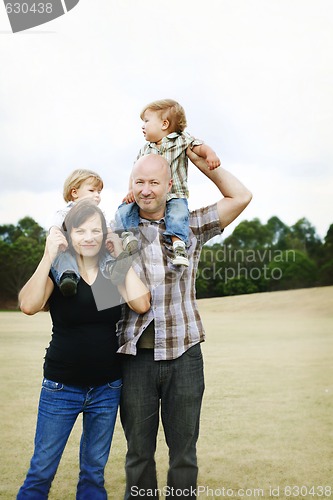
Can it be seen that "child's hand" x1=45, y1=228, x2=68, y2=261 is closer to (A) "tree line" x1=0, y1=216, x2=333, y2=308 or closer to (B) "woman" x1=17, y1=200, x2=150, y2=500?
(B) "woman" x1=17, y1=200, x2=150, y2=500

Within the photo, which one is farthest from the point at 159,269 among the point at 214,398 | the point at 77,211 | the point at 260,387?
the point at 260,387

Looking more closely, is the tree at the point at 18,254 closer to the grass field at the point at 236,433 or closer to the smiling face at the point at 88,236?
the grass field at the point at 236,433

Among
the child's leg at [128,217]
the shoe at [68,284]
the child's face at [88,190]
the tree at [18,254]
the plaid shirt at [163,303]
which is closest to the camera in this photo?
the shoe at [68,284]

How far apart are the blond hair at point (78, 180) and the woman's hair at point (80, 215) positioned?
543 millimetres

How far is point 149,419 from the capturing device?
2557mm

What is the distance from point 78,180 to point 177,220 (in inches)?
30.4

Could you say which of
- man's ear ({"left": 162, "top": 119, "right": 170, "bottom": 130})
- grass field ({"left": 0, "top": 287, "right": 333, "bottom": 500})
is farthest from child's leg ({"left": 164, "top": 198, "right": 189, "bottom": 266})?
grass field ({"left": 0, "top": 287, "right": 333, "bottom": 500})

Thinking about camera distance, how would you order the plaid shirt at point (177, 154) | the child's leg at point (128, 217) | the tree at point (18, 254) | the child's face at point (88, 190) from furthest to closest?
the tree at point (18, 254)
the child's face at point (88, 190)
the plaid shirt at point (177, 154)
the child's leg at point (128, 217)

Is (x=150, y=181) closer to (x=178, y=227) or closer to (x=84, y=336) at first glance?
(x=178, y=227)

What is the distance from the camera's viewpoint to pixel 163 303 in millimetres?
2561

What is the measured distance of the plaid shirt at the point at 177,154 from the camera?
2.83 metres

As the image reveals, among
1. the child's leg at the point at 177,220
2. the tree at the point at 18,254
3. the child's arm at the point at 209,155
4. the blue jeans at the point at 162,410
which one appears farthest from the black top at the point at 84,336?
the tree at the point at 18,254

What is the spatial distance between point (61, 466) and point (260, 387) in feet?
12.6

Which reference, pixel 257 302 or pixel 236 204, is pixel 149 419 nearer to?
pixel 236 204
